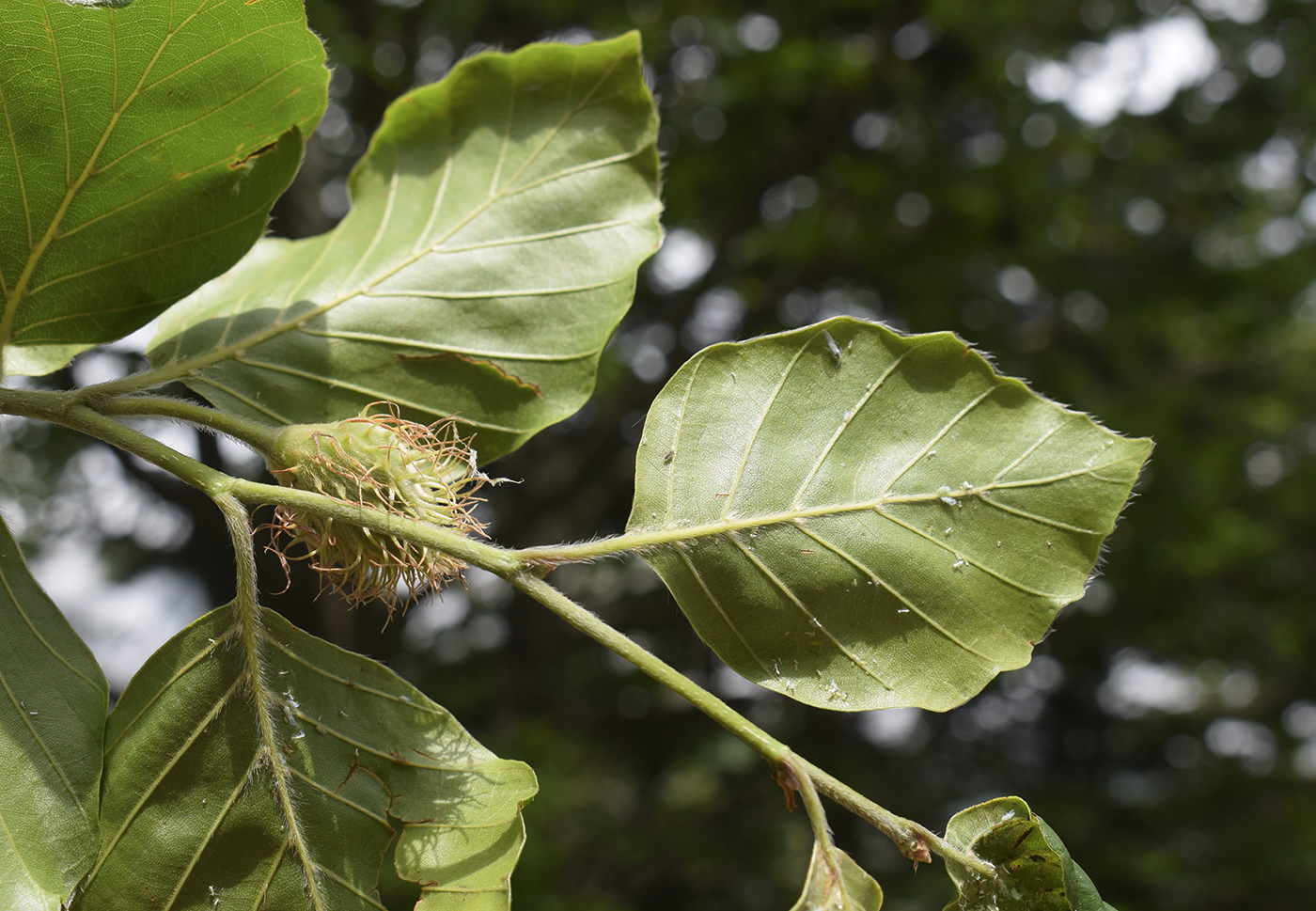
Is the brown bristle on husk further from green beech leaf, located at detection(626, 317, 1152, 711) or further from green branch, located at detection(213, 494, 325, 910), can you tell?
green beech leaf, located at detection(626, 317, 1152, 711)

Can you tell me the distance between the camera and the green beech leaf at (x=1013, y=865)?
0.72 meters

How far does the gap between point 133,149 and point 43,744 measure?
516 mm

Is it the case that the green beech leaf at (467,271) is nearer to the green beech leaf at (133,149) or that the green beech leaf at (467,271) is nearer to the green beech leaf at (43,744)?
the green beech leaf at (133,149)

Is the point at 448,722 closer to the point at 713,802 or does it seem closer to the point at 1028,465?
the point at 1028,465

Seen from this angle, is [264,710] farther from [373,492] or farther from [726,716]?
[726,716]

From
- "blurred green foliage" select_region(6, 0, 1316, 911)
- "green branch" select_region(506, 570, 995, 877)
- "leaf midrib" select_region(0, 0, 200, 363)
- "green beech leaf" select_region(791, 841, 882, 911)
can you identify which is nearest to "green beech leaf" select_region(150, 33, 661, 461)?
"leaf midrib" select_region(0, 0, 200, 363)

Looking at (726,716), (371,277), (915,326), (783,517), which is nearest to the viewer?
(726,716)

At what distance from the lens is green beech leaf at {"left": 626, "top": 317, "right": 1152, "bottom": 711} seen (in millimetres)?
771

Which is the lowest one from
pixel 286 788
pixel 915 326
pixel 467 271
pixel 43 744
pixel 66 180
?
pixel 915 326

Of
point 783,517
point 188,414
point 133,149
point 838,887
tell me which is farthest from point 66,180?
point 838,887

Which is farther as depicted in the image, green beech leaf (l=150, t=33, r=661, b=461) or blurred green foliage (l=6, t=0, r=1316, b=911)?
blurred green foliage (l=6, t=0, r=1316, b=911)

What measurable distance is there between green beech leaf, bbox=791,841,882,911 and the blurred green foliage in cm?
241

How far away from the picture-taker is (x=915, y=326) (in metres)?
4.18

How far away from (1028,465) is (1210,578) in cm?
611
